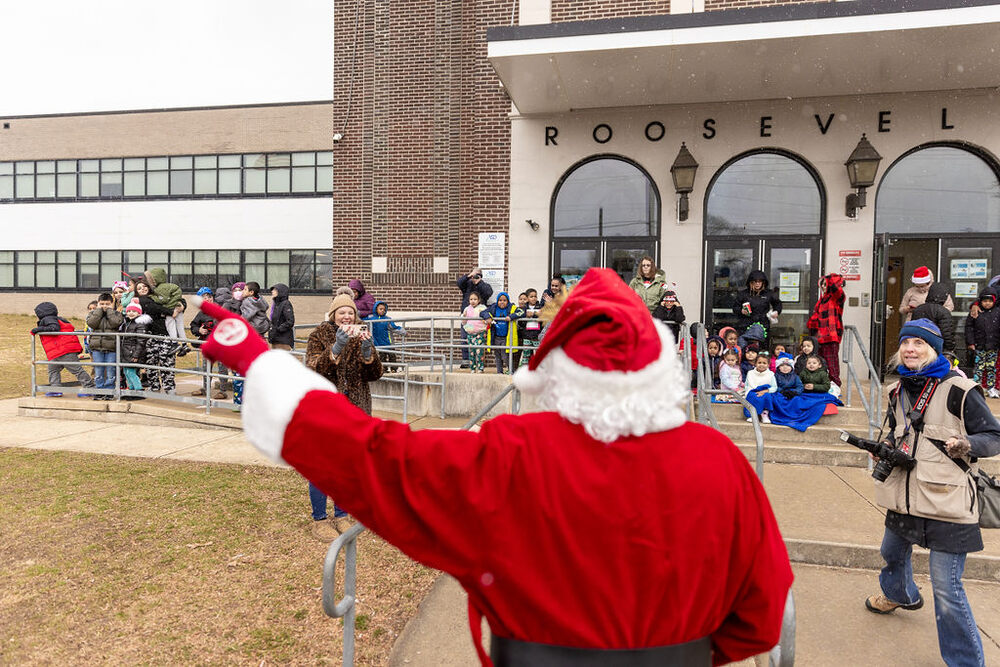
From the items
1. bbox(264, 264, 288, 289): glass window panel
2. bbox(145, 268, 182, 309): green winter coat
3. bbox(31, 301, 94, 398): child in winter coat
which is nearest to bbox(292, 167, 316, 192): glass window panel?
bbox(264, 264, 288, 289): glass window panel

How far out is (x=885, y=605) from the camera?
370 centimetres

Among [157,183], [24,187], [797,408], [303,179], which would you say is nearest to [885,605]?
[797,408]

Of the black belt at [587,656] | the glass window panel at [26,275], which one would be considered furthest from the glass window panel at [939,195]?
the glass window panel at [26,275]

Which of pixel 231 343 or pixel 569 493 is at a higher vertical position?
pixel 231 343

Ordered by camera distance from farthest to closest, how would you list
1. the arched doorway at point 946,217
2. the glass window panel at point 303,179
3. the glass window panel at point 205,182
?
the glass window panel at point 205,182
the glass window panel at point 303,179
the arched doorway at point 946,217

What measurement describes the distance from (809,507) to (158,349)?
27.4ft

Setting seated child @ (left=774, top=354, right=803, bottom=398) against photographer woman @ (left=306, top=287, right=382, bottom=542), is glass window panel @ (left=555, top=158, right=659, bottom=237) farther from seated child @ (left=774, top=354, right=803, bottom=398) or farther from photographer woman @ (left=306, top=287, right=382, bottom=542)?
photographer woman @ (left=306, top=287, right=382, bottom=542)

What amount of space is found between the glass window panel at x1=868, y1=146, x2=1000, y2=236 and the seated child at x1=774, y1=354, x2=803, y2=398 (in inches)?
166

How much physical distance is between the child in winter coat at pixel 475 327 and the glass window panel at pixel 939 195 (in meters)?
6.15

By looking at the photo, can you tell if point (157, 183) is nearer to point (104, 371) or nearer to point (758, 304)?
point (104, 371)

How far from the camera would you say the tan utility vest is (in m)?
3.05

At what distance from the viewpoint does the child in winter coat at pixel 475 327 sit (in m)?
9.91

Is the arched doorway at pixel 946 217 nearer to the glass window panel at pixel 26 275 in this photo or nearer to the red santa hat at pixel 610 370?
the red santa hat at pixel 610 370

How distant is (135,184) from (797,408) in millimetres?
30494
